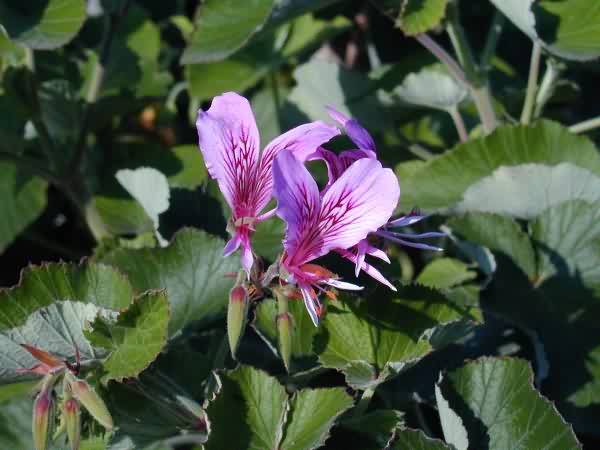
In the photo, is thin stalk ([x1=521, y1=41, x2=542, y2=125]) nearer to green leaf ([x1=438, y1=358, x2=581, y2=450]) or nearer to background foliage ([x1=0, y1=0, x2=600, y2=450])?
background foliage ([x1=0, y1=0, x2=600, y2=450])

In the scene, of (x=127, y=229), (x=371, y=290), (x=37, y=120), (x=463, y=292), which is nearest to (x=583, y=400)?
(x=463, y=292)

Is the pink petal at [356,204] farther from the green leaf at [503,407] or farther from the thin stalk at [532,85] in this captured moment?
the thin stalk at [532,85]

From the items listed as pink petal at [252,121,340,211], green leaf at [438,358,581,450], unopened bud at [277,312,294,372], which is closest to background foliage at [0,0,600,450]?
green leaf at [438,358,581,450]

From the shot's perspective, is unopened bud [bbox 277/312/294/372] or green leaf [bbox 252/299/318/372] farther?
green leaf [bbox 252/299/318/372]

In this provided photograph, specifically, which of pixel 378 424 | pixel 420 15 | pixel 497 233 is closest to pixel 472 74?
pixel 420 15

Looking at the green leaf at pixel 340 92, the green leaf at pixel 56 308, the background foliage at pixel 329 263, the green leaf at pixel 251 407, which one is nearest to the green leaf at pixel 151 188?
the background foliage at pixel 329 263
